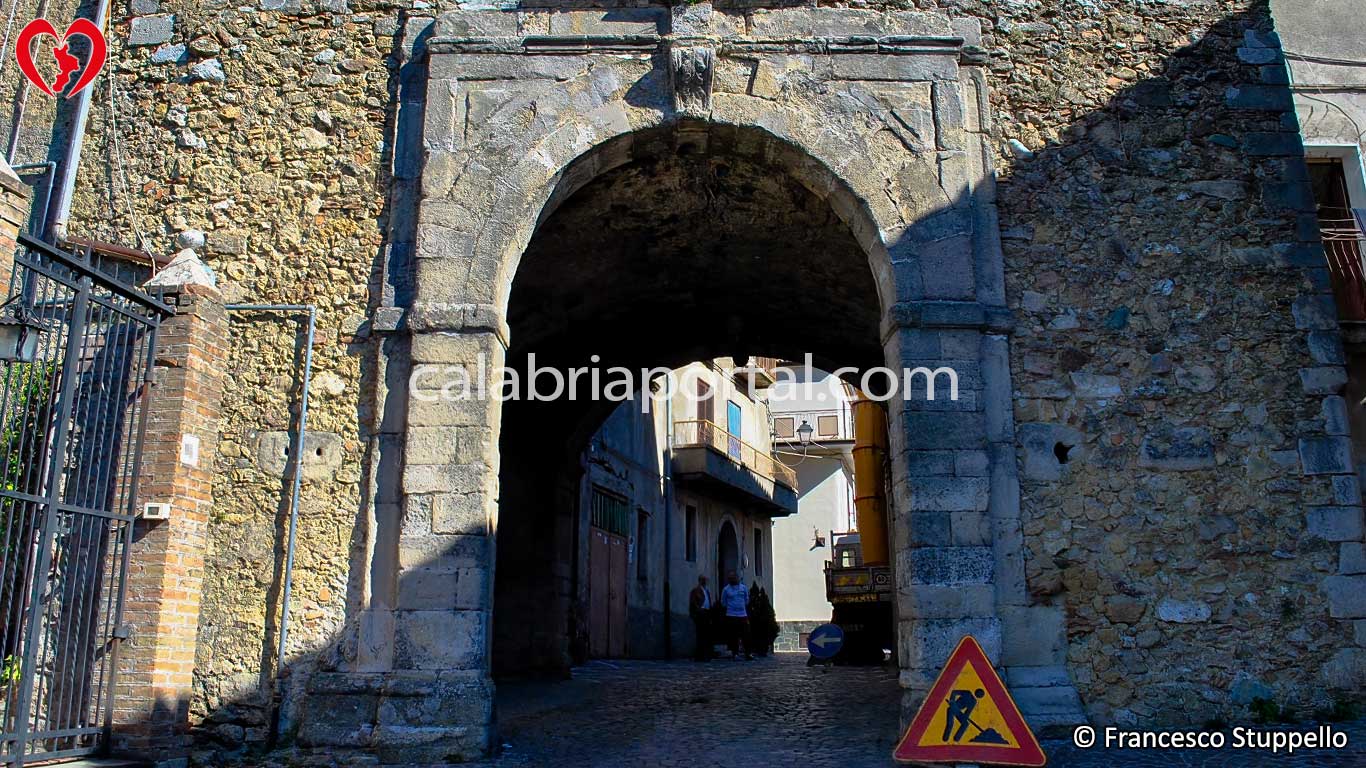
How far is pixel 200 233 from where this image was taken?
6.57 metres

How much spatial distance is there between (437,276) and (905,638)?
11.2 feet

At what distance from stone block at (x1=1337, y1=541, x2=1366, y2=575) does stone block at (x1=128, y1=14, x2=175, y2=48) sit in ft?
25.7

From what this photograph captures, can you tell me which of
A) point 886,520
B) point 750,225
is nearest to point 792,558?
point 886,520

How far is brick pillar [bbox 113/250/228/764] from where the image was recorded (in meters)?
5.57

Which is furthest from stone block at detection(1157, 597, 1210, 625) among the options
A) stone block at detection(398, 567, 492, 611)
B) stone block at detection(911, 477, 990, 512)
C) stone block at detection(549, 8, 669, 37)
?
stone block at detection(549, 8, 669, 37)

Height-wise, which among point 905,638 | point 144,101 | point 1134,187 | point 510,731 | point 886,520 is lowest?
point 510,731

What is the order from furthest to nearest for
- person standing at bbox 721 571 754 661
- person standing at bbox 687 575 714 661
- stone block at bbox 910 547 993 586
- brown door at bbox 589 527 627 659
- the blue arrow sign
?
1. person standing at bbox 687 575 714 661
2. person standing at bbox 721 571 754 661
3. brown door at bbox 589 527 627 659
4. the blue arrow sign
5. stone block at bbox 910 547 993 586

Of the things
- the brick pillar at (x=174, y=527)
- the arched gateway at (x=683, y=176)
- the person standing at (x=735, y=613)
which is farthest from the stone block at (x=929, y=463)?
the person standing at (x=735, y=613)

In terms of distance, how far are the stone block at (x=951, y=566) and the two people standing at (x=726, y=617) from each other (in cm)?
1034

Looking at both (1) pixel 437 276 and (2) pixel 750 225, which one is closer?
(1) pixel 437 276

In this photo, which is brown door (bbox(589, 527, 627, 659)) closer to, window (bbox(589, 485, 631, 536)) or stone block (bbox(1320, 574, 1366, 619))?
window (bbox(589, 485, 631, 536))

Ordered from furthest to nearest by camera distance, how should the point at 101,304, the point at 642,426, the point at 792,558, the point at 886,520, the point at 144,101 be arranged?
the point at 792,558 → the point at 642,426 → the point at 886,520 → the point at 144,101 → the point at 101,304

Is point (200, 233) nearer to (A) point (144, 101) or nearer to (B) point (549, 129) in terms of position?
(A) point (144, 101)

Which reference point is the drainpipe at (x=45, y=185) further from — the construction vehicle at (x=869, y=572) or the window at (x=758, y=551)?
the window at (x=758, y=551)
